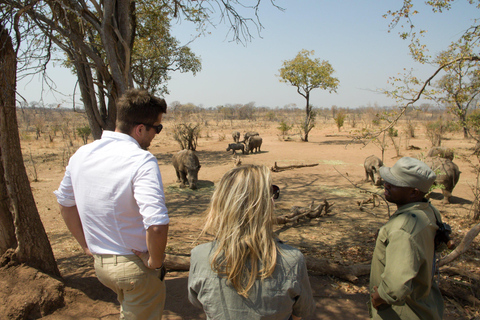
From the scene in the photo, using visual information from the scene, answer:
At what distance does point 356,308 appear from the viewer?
10.4 ft

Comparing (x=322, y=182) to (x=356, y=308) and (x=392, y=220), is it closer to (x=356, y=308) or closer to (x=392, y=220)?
(x=356, y=308)

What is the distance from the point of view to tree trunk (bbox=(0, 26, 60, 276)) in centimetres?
296

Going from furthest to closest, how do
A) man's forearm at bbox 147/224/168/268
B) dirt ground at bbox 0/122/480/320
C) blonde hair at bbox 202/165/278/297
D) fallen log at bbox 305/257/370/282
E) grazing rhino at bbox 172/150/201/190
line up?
grazing rhino at bbox 172/150/201/190, fallen log at bbox 305/257/370/282, dirt ground at bbox 0/122/480/320, man's forearm at bbox 147/224/168/268, blonde hair at bbox 202/165/278/297

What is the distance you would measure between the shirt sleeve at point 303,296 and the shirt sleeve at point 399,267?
492mm

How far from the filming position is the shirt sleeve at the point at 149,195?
64.0 inches

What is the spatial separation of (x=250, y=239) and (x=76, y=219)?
1.46 meters

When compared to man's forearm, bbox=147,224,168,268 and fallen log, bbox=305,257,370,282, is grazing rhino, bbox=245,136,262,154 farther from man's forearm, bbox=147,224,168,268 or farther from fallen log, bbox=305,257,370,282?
man's forearm, bbox=147,224,168,268

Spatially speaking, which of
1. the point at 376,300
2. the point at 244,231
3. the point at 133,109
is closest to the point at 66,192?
the point at 133,109

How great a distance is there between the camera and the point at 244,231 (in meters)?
1.32

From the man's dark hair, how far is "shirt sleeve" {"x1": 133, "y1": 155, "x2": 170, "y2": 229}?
1.19 ft

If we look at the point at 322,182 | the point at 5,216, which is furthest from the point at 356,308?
the point at 322,182

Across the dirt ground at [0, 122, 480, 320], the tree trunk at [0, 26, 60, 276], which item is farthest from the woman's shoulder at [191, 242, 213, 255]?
the tree trunk at [0, 26, 60, 276]

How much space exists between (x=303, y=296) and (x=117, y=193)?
113 cm

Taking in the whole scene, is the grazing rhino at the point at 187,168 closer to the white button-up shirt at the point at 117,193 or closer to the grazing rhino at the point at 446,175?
the grazing rhino at the point at 446,175
